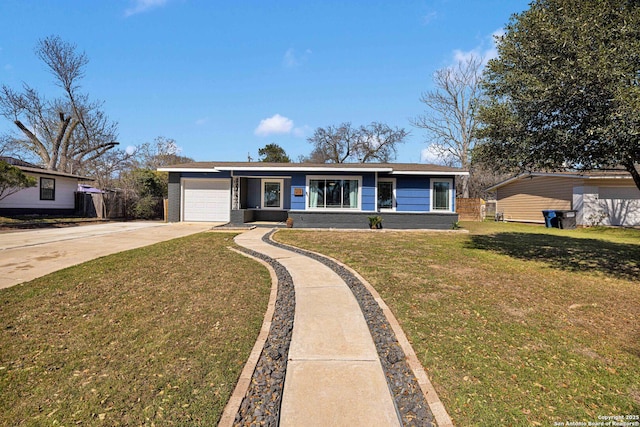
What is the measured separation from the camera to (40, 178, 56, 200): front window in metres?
17.8

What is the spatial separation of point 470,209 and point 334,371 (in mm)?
22773

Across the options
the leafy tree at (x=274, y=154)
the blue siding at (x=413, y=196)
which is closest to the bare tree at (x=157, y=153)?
the leafy tree at (x=274, y=154)

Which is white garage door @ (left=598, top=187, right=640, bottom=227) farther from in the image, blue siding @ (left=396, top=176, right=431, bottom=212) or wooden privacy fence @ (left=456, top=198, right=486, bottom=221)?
blue siding @ (left=396, top=176, right=431, bottom=212)

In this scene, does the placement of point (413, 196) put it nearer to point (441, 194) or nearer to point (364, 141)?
point (441, 194)

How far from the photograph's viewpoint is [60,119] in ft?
88.2

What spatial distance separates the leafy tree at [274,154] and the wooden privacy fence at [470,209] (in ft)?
76.1

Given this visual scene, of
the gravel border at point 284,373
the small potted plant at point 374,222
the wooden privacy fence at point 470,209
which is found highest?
the wooden privacy fence at point 470,209

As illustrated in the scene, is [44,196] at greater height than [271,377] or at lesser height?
greater

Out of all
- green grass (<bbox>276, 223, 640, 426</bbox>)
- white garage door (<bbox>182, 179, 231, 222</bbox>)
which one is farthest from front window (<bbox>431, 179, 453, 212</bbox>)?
white garage door (<bbox>182, 179, 231, 222</bbox>)

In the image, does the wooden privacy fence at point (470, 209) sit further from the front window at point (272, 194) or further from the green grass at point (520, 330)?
the green grass at point (520, 330)

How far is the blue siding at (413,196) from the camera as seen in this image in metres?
14.8

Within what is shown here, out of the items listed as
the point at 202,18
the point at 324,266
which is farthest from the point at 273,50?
the point at 324,266

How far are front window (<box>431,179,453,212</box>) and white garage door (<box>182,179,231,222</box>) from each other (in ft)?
36.2

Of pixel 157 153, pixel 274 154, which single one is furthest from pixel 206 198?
pixel 274 154
